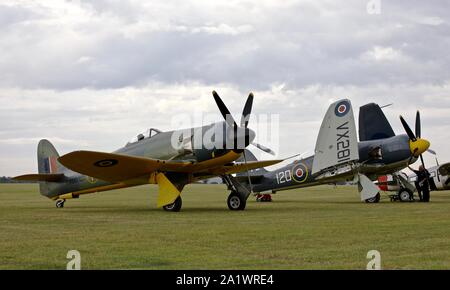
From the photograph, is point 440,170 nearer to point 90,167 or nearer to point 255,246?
point 90,167

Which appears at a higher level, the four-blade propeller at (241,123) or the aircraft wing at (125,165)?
the four-blade propeller at (241,123)

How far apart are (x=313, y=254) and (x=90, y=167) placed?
10.2 m

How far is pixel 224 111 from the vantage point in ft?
51.9

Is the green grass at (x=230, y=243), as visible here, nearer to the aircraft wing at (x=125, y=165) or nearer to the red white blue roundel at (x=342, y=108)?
the aircraft wing at (x=125, y=165)

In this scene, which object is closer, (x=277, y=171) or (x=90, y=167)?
(x=90, y=167)

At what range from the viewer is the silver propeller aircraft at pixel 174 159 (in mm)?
15766

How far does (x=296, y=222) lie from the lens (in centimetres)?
1252

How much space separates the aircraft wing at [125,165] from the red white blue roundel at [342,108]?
4.91 meters

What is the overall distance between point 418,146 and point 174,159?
10.5 meters

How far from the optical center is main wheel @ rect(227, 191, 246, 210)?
58.0 feet

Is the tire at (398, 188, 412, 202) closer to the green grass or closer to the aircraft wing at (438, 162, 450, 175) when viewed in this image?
the aircraft wing at (438, 162, 450, 175)

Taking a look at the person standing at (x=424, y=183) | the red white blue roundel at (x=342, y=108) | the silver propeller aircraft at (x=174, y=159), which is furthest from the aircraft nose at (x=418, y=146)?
the silver propeller aircraft at (x=174, y=159)

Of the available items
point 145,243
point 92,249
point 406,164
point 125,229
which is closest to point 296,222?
point 125,229

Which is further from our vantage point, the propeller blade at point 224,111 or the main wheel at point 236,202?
the main wheel at point 236,202
